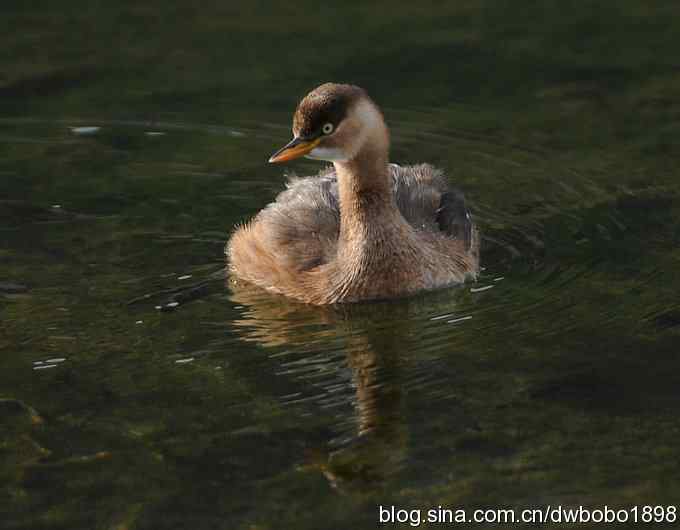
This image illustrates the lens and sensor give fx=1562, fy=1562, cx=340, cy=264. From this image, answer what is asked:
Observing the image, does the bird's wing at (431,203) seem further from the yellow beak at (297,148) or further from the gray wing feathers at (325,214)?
the yellow beak at (297,148)

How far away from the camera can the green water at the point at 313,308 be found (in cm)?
777

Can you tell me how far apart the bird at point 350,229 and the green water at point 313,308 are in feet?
0.60

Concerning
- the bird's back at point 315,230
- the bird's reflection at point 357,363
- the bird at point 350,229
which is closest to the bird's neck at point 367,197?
the bird at point 350,229

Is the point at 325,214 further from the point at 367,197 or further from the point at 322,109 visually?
the point at 322,109

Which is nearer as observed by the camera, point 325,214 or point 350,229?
point 350,229

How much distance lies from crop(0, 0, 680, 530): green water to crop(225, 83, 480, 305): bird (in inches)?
7.2

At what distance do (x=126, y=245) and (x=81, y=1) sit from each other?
6.54m

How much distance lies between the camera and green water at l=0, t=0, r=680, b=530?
777cm

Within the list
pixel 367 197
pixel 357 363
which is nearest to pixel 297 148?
pixel 367 197

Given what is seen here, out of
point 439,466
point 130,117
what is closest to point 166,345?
point 439,466

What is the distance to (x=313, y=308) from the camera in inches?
413

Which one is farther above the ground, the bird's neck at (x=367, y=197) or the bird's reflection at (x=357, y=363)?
the bird's neck at (x=367, y=197)

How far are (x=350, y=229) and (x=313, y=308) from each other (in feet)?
1.96

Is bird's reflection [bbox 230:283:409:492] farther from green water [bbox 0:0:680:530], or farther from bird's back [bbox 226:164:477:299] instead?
bird's back [bbox 226:164:477:299]
